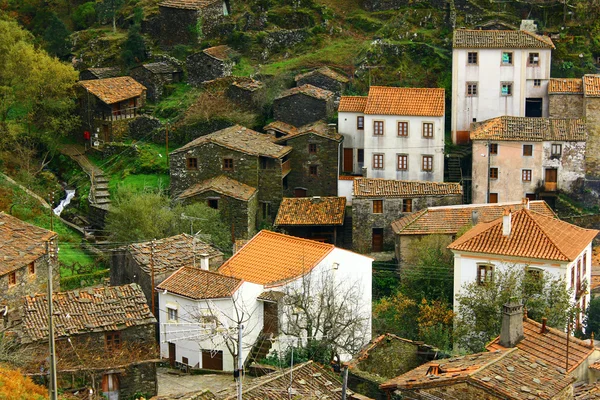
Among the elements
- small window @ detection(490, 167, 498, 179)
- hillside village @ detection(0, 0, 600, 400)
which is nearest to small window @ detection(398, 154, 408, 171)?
hillside village @ detection(0, 0, 600, 400)

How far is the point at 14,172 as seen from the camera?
70.6m

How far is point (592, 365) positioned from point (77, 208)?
118 feet

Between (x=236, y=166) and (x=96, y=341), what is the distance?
2339cm

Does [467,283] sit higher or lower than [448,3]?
lower

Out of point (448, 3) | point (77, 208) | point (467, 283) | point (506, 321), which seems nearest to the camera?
point (506, 321)

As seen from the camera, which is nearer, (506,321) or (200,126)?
(506,321)

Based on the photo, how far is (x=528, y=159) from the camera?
6391 centimetres

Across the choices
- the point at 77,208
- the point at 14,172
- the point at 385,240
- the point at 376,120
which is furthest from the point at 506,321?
the point at 14,172

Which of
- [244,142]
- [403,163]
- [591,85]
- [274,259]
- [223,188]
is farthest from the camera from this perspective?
[591,85]

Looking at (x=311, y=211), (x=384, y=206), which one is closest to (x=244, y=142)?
(x=311, y=211)

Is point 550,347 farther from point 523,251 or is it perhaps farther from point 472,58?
point 472,58

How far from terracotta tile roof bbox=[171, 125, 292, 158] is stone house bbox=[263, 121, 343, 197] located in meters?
0.79

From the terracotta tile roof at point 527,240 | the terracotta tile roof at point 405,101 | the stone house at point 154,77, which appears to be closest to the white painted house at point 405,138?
the terracotta tile roof at point 405,101

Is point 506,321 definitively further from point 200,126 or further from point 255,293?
point 200,126
